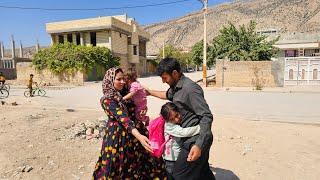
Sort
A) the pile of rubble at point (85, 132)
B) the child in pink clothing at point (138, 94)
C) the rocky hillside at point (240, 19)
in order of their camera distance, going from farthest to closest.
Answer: the rocky hillside at point (240, 19), the pile of rubble at point (85, 132), the child in pink clothing at point (138, 94)

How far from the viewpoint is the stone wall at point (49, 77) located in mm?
26150

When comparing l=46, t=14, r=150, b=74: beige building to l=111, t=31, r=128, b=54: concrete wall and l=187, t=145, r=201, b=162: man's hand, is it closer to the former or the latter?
l=111, t=31, r=128, b=54: concrete wall

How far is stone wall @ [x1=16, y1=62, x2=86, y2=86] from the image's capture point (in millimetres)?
26150

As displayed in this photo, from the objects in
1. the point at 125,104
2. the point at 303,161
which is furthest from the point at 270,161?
the point at 125,104

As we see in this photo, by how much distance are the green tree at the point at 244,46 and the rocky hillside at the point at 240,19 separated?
69497mm

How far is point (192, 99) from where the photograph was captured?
2510 mm

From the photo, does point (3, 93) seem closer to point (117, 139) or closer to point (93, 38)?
point (117, 139)

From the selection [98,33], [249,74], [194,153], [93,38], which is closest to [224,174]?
[194,153]

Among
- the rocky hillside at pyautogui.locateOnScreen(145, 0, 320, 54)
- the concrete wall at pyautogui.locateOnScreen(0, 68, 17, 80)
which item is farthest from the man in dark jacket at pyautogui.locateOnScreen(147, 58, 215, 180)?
the rocky hillside at pyautogui.locateOnScreen(145, 0, 320, 54)

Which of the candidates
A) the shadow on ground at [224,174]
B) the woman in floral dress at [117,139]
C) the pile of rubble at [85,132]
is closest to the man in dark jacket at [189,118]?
the woman in floral dress at [117,139]

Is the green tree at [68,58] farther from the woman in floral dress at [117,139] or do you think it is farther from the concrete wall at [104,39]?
the woman in floral dress at [117,139]

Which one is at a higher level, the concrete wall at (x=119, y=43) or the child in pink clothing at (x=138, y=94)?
the concrete wall at (x=119, y=43)

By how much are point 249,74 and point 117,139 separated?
58.6 feet

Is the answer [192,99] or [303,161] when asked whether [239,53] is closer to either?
[303,161]
